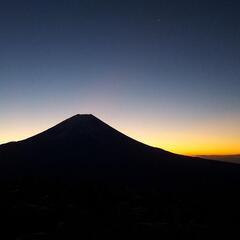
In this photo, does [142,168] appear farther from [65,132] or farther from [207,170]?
[65,132]

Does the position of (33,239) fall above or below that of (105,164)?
below

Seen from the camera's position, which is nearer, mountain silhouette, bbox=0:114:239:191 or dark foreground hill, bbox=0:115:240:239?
dark foreground hill, bbox=0:115:240:239

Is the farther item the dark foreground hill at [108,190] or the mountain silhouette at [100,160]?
the mountain silhouette at [100,160]

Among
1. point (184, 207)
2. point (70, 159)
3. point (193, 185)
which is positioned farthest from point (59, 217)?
point (70, 159)
